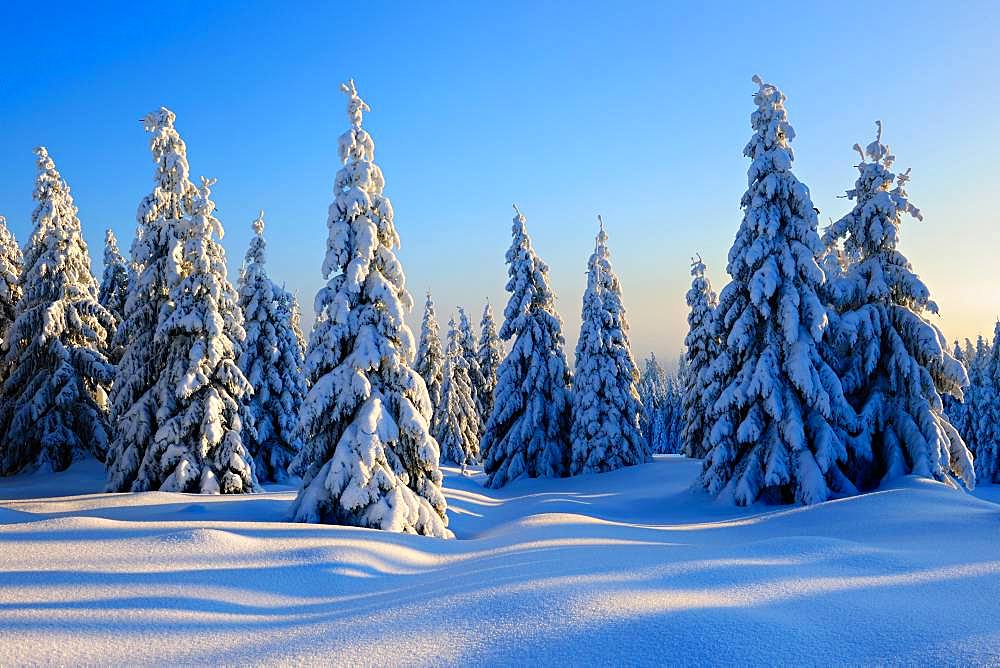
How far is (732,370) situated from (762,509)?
4699mm

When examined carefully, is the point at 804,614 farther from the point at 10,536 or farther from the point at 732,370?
the point at 732,370

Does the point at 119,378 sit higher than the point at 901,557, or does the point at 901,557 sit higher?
the point at 119,378

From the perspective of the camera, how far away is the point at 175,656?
5.11 metres

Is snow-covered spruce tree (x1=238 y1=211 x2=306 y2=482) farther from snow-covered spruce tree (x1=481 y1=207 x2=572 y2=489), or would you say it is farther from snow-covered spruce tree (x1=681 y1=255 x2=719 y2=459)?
snow-covered spruce tree (x1=681 y1=255 x2=719 y2=459)

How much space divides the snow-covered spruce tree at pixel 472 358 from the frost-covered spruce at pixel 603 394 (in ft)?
72.8

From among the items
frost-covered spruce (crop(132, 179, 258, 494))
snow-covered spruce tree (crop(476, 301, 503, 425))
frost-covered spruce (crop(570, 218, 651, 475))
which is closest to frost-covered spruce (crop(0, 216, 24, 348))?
frost-covered spruce (crop(132, 179, 258, 494))

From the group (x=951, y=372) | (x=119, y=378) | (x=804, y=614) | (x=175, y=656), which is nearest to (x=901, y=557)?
(x=804, y=614)

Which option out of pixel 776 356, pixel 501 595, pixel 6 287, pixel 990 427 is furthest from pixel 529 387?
pixel 990 427

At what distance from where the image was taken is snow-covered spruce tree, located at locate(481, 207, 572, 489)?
31.6 metres

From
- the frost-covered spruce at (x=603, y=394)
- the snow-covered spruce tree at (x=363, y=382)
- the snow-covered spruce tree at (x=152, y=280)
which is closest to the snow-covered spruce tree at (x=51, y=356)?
the snow-covered spruce tree at (x=152, y=280)

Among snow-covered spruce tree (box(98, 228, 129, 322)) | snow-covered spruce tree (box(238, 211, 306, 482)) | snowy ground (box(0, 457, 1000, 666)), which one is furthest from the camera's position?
snow-covered spruce tree (box(98, 228, 129, 322))

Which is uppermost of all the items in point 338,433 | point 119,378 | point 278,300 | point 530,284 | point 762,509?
point 530,284

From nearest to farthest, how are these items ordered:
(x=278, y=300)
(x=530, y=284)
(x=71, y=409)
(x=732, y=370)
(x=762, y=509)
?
(x=762, y=509), (x=732, y=370), (x=71, y=409), (x=278, y=300), (x=530, y=284)

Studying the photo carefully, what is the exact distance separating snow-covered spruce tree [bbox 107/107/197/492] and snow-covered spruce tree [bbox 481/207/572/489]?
Result: 55.4ft
